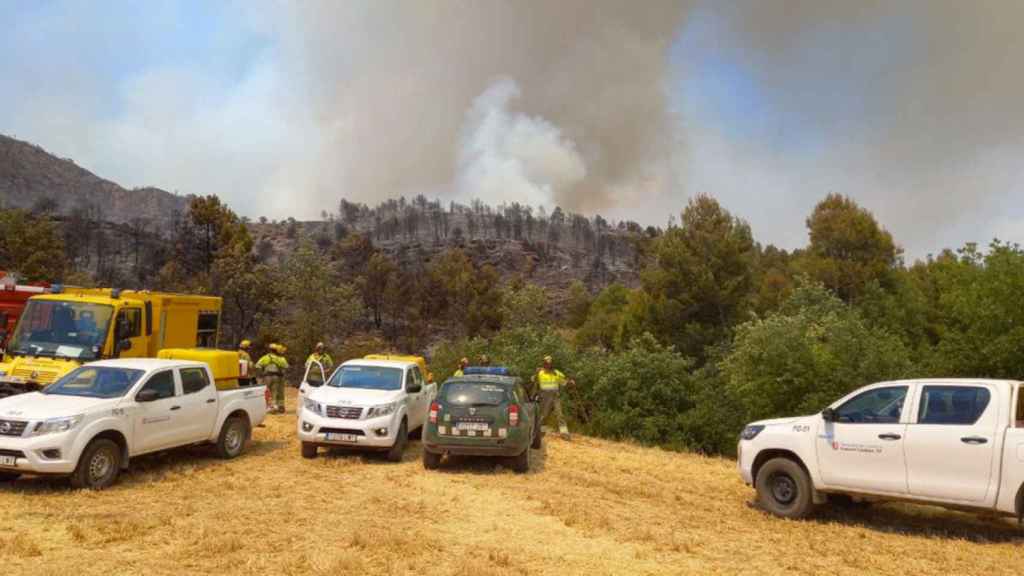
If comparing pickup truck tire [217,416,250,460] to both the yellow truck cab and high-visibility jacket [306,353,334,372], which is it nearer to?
the yellow truck cab

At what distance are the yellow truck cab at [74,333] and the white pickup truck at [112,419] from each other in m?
2.72

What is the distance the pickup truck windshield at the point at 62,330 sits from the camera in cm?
1361

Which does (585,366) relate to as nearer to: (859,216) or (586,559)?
(586,559)

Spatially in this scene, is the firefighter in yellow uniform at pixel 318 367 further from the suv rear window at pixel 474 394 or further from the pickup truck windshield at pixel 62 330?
the suv rear window at pixel 474 394

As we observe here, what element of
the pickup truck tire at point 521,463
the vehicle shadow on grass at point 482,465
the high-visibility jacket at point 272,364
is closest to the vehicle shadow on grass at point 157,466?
the vehicle shadow on grass at point 482,465

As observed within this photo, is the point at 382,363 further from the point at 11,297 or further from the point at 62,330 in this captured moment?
the point at 11,297

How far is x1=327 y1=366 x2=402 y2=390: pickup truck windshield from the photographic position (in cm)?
1380

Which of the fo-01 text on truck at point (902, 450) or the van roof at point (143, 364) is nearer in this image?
the fo-01 text on truck at point (902, 450)

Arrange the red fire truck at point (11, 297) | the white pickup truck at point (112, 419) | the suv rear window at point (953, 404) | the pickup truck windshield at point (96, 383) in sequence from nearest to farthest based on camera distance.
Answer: the suv rear window at point (953, 404) < the white pickup truck at point (112, 419) < the pickup truck windshield at point (96, 383) < the red fire truck at point (11, 297)

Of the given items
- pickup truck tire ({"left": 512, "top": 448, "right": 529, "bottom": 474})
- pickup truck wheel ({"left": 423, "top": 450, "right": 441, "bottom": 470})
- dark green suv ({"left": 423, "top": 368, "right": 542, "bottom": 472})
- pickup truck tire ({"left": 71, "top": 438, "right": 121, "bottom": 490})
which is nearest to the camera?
pickup truck tire ({"left": 71, "top": 438, "right": 121, "bottom": 490})

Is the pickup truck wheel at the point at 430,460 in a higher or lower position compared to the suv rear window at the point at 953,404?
lower

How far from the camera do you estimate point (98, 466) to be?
980 cm

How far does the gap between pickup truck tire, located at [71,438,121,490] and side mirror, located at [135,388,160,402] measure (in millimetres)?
698

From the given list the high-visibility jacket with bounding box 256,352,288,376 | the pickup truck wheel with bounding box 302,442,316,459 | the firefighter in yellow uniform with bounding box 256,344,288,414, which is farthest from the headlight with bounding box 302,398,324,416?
the high-visibility jacket with bounding box 256,352,288,376
